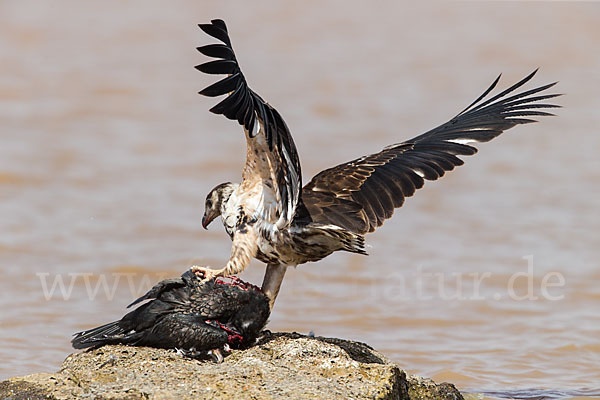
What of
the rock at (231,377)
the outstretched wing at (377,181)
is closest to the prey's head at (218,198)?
the outstretched wing at (377,181)

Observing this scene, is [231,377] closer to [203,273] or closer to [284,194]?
[203,273]

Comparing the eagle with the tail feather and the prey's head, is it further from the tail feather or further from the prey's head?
the tail feather

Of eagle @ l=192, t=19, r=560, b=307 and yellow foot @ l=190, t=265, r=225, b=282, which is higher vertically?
eagle @ l=192, t=19, r=560, b=307

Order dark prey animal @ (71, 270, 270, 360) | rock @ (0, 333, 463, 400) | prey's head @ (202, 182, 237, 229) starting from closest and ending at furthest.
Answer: rock @ (0, 333, 463, 400) < dark prey animal @ (71, 270, 270, 360) < prey's head @ (202, 182, 237, 229)

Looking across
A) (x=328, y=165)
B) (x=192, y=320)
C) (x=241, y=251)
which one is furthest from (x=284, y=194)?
(x=328, y=165)

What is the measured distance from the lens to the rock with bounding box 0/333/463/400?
5258 millimetres

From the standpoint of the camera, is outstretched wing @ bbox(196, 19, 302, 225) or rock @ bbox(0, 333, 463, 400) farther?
outstretched wing @ bbox(196, 19, 302, 225)

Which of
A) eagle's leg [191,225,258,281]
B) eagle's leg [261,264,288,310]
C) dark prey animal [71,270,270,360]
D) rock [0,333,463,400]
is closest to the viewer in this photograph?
rock [0,333,463,400]

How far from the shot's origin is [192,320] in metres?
5.98

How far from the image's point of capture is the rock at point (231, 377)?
526 centimetres

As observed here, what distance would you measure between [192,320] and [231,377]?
0.69 metres

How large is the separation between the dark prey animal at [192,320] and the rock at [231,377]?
99mm

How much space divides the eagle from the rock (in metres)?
0.81

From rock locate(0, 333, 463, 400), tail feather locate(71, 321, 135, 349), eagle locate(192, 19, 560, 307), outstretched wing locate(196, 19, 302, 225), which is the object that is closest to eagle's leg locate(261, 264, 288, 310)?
eagle locate(192, 19, 560, 307)
